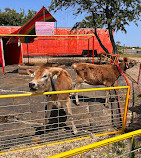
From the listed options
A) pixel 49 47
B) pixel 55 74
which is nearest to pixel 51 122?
pixel 55 74

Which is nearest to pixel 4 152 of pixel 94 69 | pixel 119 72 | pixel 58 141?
pixel 58 141

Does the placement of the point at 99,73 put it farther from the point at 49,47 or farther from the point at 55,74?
the point at 49,47

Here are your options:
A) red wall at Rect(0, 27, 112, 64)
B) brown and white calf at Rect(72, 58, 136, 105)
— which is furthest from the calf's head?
red wall at Rect(0, 27, 112, 64)

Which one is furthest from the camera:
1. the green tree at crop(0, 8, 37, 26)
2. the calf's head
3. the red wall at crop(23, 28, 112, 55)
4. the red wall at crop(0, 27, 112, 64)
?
the green tree at crop(0, 8, 37, 26)

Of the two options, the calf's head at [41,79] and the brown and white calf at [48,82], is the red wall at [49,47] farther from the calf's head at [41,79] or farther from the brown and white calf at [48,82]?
the calf's head at [41,79]

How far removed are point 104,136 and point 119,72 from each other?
2.98m

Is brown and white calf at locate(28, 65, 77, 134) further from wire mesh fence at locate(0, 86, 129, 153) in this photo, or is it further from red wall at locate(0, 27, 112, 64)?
red wall at locate(0, 27, 112, 64)

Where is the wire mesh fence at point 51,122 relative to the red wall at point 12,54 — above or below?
below

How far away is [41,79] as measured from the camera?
286 cm

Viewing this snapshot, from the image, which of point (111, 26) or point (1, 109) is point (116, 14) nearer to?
point (111, 26)

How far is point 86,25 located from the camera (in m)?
13.0

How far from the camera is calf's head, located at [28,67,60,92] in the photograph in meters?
2.68

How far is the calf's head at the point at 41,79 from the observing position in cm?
268

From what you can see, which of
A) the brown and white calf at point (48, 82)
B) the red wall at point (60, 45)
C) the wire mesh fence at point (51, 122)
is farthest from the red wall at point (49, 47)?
the brown and white calf at point (48, 82)
